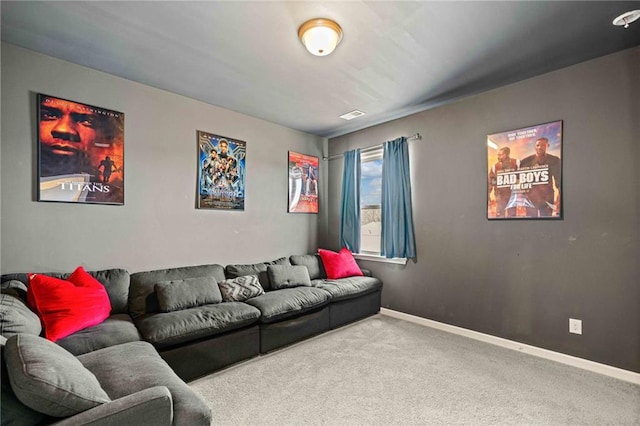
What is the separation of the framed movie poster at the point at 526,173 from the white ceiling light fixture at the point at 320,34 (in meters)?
2.05

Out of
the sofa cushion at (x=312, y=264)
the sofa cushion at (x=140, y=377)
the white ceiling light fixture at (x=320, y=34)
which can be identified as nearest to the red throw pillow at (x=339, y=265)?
the sofa cushion at (x=312, y=264)

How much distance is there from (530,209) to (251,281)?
9.63ft

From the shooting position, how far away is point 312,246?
482 cm

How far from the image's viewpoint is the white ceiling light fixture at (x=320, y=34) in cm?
208

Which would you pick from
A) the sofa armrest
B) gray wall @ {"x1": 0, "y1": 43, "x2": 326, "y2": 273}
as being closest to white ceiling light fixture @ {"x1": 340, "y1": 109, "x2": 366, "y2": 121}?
gray wall @ {"x1": 0, "y1": 43, "x2": 326, "y2": 273}

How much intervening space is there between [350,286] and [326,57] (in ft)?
8.33

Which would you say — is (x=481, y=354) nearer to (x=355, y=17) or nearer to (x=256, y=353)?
(x=256, y=353)

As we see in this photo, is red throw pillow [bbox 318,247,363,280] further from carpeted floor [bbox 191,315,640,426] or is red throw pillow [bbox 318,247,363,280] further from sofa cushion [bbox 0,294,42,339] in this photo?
sofa cushion [bbox 0,294,42,339]

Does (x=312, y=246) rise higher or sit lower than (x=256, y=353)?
higher

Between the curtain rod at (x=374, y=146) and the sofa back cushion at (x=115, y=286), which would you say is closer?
the sofa back cushion at (x=115, y=286)

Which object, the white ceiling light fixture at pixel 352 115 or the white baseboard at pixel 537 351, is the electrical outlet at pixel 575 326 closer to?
the white baseboard at pixel 537 351

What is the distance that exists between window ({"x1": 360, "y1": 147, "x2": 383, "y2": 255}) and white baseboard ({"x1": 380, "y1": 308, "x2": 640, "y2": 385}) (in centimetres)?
109

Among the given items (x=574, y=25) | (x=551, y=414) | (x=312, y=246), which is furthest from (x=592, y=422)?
(x=312, y=246)

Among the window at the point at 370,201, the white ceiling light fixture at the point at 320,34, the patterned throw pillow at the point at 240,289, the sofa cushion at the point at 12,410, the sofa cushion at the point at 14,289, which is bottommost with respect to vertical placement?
the patterned throw pillow at the point at 240,289
